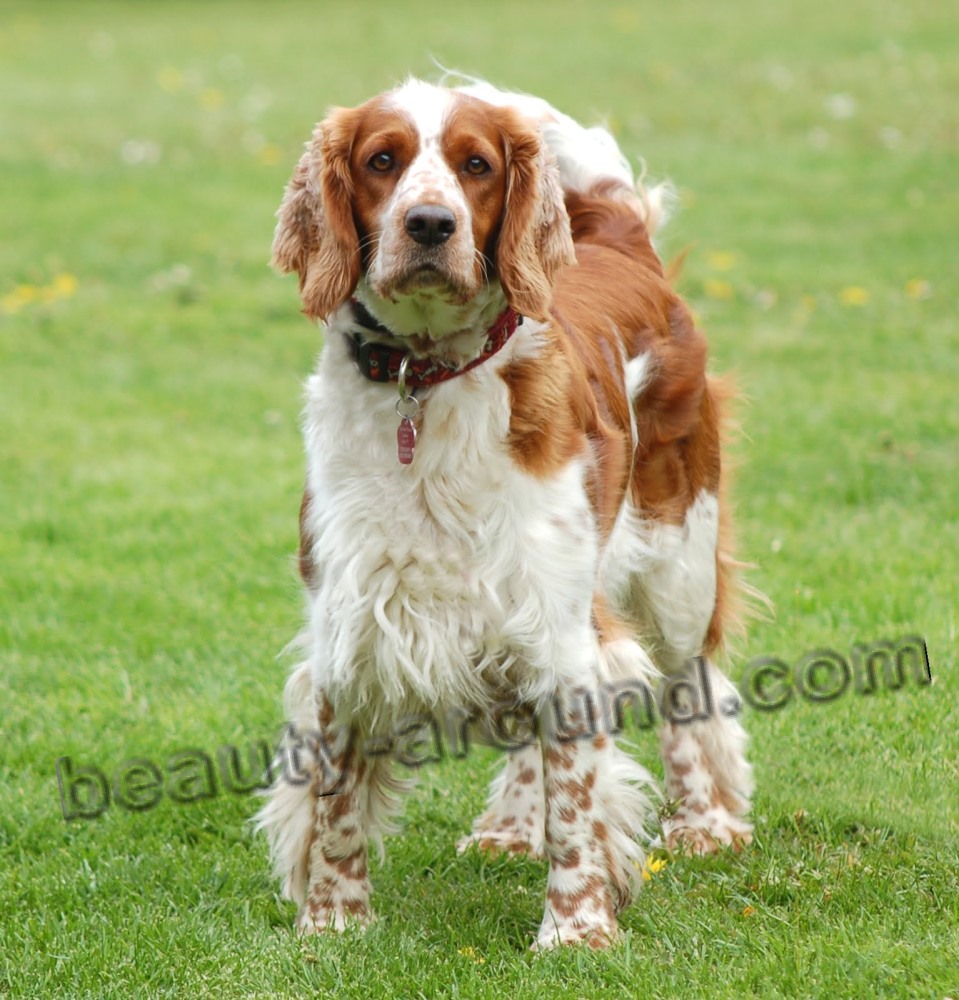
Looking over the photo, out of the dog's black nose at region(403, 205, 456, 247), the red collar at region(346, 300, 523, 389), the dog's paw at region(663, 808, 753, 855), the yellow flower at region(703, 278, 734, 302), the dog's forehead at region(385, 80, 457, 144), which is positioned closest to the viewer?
the dog's black nose at region(403, 205, 456, 247)

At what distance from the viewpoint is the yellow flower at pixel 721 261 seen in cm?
1045

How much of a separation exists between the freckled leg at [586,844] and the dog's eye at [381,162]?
4.48 feet

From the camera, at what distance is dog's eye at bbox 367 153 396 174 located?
351 centimetres

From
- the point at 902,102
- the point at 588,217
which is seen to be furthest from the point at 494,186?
the point at 902,102

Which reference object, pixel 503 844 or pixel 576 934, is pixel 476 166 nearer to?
pixel 576 934

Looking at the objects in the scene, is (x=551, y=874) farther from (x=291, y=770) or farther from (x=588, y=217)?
(x=588, y=217)

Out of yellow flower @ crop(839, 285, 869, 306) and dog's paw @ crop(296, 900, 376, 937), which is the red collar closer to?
dog's paw @ crop(296, 900, 376, 937)

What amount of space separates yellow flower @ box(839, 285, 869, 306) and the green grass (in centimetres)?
2

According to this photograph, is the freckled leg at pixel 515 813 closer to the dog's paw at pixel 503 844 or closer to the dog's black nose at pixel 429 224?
the dog's paw at pixel 503 844

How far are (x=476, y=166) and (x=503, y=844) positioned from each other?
1.85m

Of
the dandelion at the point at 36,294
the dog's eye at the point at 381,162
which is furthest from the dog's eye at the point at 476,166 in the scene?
the dandelion at the point at 36,294

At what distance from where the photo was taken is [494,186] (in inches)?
142

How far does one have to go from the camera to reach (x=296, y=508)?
6.84 metres

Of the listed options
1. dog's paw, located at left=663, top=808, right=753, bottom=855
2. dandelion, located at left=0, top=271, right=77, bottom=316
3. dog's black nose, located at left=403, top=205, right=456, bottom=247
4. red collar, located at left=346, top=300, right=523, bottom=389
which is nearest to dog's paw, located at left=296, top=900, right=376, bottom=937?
dog's paw, located at left=663, top=808, right=753, bottom=855
